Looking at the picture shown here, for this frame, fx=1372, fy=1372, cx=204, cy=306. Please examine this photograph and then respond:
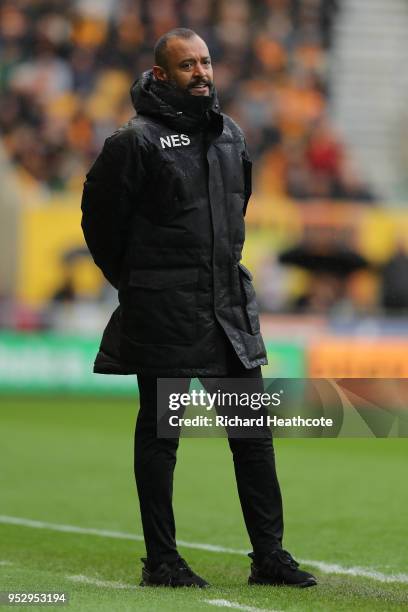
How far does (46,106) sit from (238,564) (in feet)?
56.0

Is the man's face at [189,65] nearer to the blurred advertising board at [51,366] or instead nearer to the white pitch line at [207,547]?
the white pitch line at [207,547]

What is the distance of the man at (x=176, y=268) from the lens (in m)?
5.06

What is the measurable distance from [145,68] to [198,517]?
16.7 metres

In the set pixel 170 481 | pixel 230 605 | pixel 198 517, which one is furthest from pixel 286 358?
pixel 230 605

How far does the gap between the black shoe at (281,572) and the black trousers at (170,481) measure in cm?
4

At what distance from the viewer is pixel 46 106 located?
2238 cm

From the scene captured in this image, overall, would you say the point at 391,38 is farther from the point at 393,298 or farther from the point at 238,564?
the point at 238,564

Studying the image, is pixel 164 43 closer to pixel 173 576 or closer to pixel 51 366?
pixel 173 576

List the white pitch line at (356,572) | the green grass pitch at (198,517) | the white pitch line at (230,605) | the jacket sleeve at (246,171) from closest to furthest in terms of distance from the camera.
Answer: the white pitch line at (230,605), the green grass pitch at (198,517), the jacket sleeve at (246,171), the white pitch line at (356,572)

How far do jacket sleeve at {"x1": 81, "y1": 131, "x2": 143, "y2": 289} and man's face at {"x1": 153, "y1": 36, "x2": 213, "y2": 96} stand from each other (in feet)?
0.98

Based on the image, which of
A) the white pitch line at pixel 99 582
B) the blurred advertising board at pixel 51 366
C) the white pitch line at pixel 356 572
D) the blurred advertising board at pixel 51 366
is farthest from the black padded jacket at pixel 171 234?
the blurred advertising board at pixel 51 366

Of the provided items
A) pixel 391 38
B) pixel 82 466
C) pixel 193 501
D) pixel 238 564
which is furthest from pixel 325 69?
pixel 238 564

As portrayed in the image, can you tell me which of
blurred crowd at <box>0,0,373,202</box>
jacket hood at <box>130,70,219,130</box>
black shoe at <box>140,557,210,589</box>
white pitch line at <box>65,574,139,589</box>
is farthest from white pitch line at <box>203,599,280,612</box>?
blurred crowd at <box>0,0,373,202</box>

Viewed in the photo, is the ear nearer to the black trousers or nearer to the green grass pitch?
the black trousers
